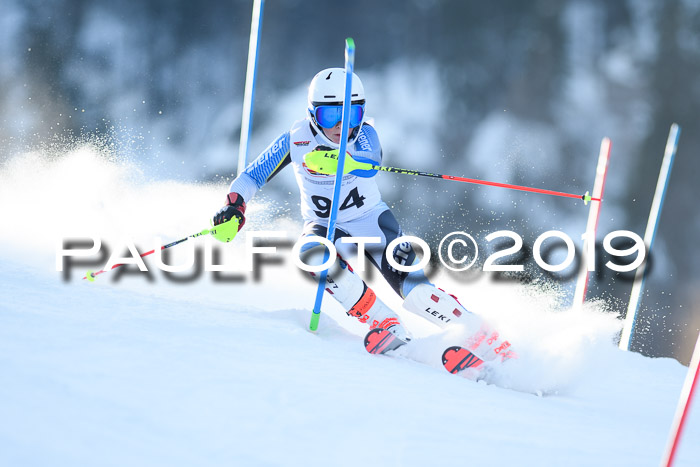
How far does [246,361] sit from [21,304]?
94cm

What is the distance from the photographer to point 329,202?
10.4ft

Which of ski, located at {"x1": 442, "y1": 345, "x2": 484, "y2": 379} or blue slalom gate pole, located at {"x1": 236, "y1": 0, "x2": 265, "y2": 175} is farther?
blue slalom gate pole, located at {"x1": 236, "y1": 0, "x2": 265, "y2": 175}

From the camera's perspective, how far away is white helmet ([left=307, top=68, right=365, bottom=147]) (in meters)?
2.96

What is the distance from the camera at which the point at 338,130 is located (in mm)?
3023

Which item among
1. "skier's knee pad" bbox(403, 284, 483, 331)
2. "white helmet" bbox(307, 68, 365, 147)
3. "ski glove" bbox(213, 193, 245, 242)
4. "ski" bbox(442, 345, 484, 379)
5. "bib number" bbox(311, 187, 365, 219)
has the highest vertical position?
"white helmet" bbox(307, 68, 365, 147)

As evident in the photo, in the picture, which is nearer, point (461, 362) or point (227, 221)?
point (461, 362)

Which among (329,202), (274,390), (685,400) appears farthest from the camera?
(329,202)

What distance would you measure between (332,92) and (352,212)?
640mm

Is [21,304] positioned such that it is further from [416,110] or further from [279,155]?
[416,110]

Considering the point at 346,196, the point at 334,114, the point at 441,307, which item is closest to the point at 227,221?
the point at 346,196

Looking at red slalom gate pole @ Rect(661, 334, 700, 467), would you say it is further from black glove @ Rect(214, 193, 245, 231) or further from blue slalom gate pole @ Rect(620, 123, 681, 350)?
blue slalom gate pole @ Rect(620, 123, 681, 350)

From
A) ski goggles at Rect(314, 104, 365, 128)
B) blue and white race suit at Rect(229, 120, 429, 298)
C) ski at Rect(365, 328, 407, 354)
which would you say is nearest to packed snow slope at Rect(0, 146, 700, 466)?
ski at Rect(365, 328, 407, 354)

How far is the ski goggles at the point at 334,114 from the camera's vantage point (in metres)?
2.96

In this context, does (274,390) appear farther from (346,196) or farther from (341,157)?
(346,196)
